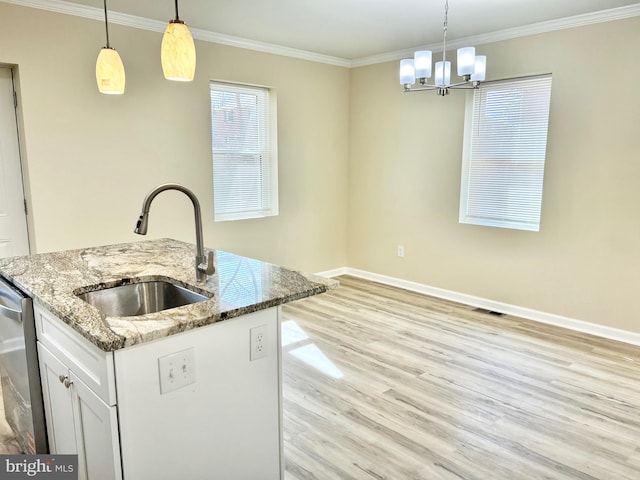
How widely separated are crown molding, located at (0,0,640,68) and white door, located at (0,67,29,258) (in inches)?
24.9

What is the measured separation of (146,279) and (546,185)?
3.41 m

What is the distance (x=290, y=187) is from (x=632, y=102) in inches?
124

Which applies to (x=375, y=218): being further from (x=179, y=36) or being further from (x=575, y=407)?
(x=179, y=36)

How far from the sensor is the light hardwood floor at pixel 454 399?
225 cm

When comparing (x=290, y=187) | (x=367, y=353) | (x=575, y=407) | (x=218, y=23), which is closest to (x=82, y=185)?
(x=218, y=23)

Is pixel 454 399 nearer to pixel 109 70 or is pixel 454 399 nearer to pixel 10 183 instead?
pixel 109 70

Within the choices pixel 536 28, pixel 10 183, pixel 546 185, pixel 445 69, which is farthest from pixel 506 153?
pixel 10 183

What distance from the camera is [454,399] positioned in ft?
9.30

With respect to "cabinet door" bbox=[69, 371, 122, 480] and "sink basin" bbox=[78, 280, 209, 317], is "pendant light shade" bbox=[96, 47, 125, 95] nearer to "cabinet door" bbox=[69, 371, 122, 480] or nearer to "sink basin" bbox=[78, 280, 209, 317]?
"sink basin" bbox=[78, 280, 209, 317]

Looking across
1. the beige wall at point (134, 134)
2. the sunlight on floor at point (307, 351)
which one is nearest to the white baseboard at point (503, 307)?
the beige wall at point (134, 134)

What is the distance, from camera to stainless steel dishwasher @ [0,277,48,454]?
1918 mm

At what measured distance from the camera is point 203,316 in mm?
1491

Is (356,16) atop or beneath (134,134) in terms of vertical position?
atop

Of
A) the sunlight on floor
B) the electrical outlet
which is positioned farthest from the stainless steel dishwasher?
the sunlight on floor
